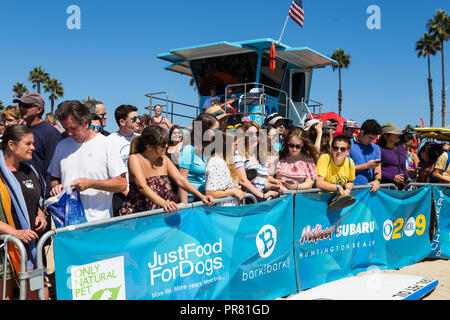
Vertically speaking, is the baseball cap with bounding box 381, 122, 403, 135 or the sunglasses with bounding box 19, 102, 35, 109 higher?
the sunglasses with bounding box 19, 102, 35, 109

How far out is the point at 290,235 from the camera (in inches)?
202

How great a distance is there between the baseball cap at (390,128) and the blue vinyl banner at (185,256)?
279 centimetres

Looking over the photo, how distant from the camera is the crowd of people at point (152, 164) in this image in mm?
3555

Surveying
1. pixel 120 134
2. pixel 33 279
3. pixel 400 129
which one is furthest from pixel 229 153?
pixel 400 129

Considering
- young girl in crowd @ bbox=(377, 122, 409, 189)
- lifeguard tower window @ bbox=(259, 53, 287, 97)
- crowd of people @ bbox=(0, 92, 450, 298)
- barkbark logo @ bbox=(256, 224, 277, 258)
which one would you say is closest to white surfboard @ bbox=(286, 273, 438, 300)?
barkbark logo @ bbox=(256, 224, 277, 258)

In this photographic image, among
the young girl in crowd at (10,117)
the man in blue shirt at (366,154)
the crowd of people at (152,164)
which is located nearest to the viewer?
the crowd of people at (152,164)

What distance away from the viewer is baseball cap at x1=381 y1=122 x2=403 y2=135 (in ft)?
22.5

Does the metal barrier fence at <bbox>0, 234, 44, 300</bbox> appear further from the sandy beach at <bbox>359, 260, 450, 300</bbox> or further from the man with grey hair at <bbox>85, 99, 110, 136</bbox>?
the sandy beach at <bbox>359, 260, 450, 300</bbox>

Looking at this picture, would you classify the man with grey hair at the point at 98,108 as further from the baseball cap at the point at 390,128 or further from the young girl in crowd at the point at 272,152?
the baseball cap at the point at 390,128

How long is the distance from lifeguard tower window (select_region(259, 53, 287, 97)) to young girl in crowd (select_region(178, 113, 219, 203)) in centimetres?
1072

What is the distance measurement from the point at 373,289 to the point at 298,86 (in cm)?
1271

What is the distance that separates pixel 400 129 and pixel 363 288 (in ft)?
9.87

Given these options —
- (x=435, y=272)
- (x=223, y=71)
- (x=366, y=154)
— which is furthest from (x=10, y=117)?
(x=223, y=71)

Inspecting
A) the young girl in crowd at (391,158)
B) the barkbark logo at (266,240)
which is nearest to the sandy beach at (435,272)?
the young girl in crowd at (391,158)
